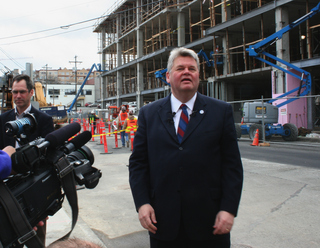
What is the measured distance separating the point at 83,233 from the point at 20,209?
2.79m

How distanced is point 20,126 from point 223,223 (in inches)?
55.6

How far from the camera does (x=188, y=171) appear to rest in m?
2.00

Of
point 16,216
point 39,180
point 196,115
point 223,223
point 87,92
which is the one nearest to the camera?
point 16,216

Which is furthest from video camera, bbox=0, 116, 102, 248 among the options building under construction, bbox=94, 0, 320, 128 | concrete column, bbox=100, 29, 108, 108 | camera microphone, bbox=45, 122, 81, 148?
concrete column, bbox=100, 29, 108, 108

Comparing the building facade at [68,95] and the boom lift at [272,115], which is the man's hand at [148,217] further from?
the building facade at [68,95]

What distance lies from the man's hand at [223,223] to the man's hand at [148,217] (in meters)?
0.41

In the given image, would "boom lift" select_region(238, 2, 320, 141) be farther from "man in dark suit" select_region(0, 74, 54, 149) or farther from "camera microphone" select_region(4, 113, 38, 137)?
"camera microphone" select_region(4, 113, 38, 137)

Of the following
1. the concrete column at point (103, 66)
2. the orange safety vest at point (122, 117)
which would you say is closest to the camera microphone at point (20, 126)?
the orange safety vest at point (122, 117)

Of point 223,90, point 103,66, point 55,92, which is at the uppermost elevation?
point 103,66

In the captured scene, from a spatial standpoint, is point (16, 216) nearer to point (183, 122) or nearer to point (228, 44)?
point (183, 122)

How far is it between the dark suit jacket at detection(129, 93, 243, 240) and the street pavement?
78.0 inches

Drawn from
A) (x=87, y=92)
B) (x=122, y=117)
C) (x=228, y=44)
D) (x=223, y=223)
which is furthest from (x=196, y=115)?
(x=87, y=92)

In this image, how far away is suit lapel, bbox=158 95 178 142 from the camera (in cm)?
209

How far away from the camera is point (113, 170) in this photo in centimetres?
865
